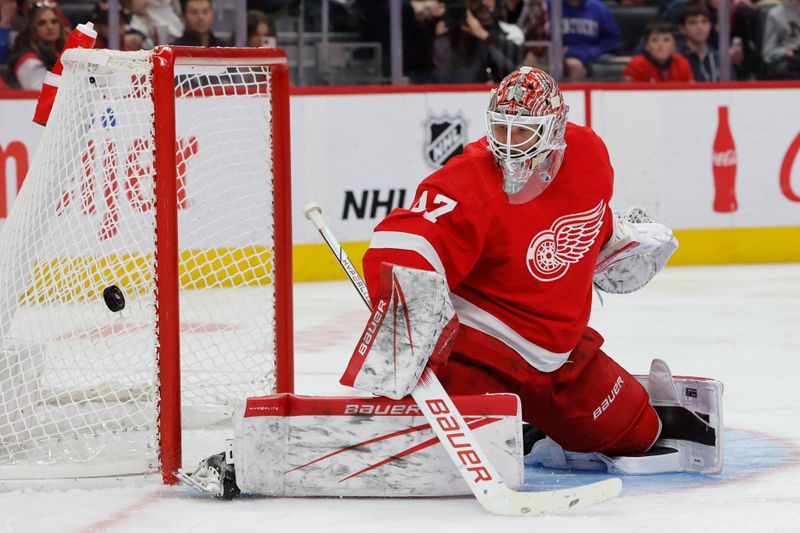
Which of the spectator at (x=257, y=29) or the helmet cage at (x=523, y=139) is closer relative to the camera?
the helmet cage at (x=523, y=139)

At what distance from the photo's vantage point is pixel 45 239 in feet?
10.3

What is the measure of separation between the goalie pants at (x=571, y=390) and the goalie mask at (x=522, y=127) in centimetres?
34

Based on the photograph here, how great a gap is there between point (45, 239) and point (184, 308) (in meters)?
1.11

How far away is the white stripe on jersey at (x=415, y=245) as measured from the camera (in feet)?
8.89

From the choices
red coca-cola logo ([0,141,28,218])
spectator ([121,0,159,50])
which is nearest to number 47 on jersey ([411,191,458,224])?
red coca-cola logo ([0,141,28,218])

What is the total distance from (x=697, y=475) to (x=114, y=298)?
128cm

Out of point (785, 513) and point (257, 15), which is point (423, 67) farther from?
point (785, 513)

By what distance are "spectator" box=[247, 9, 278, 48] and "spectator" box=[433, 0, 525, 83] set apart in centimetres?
87

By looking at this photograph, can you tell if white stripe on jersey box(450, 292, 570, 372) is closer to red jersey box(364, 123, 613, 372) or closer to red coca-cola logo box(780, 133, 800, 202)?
red jersey box(364, 123, 613, 372)

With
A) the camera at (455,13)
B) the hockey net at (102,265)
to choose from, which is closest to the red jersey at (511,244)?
the hockey net at (102,265)

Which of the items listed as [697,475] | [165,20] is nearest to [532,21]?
[165,20]

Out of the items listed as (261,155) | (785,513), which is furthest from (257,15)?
(785,513)

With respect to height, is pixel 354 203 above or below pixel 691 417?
above

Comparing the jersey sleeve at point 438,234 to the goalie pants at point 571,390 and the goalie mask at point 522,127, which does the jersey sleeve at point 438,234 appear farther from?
the goalie pants at point 571,390
